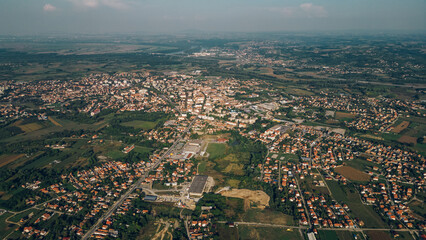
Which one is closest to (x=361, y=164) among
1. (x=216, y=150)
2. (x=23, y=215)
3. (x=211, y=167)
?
(x=216, y=150)

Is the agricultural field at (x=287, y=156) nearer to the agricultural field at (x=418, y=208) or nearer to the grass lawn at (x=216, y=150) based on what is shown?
the grass lawn at (x=216, y=150)

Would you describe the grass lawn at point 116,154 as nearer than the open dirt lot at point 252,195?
No

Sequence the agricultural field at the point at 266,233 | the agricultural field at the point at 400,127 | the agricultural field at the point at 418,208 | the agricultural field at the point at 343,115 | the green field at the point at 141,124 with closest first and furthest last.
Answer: the agricultural field at the point at 266,233 → the agricultural field at the point at 418,208 → the agricultural field at the point at 400,127 → the green field at the point at 141,124 → the agricultural field at the point at 343,115

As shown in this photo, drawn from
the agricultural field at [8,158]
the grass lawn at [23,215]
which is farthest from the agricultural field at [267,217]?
the agricultural field at [8,158]

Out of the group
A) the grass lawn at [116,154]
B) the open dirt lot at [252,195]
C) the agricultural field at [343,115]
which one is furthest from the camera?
the agricultural field at [343,115]

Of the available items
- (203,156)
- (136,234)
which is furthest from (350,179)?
(136,234)

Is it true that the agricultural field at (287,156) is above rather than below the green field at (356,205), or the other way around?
above

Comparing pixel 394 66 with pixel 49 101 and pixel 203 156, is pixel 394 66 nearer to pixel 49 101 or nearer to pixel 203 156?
pixel 203 156
